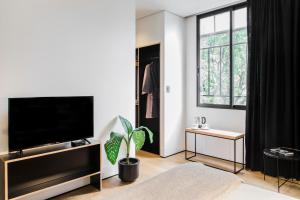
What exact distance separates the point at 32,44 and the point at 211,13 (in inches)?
118

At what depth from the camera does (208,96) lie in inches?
159

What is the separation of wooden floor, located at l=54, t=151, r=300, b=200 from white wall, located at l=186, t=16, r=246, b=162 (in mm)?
202

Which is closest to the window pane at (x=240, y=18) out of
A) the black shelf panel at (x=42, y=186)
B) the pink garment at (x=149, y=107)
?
the pink garment at (x=149, y=107)

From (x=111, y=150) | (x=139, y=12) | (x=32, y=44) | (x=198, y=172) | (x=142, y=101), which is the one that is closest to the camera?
(x=198, y=172)

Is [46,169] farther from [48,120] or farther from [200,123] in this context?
[200,123]

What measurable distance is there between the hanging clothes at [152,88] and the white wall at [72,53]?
884mm

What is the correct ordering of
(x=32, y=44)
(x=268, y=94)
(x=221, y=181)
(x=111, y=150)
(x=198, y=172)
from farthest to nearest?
1. (x=268, y=94)
2. (x=111, y=150)
3. (x=32, y=44)
4. (x=198, y=172)
5. (x=221, y=181)

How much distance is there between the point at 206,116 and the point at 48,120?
2.71 metres

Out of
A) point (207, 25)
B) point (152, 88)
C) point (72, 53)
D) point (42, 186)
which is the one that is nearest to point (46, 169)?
point (42, 186)

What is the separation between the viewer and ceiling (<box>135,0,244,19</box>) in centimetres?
350

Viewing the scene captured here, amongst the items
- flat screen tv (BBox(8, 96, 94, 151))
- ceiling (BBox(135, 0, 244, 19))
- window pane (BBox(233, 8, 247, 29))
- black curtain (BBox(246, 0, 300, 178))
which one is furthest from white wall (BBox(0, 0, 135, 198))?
black curtain (BBox(246, 0, 300, 178))

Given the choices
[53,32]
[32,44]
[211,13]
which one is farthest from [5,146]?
[211,13]

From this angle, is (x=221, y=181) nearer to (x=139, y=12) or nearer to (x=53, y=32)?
(x=53, y=32)

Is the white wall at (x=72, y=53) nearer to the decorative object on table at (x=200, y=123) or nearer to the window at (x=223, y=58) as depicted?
the decorative object on table at (x=200, y=123)
